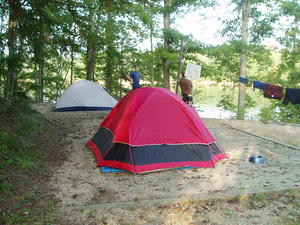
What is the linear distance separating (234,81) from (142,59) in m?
6.31

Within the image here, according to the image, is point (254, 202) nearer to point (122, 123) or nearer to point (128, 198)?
point (128, 198)

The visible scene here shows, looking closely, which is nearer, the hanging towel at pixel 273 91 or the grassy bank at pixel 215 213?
the grassy bank at pixel 215 213

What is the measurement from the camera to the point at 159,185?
4.34 meters

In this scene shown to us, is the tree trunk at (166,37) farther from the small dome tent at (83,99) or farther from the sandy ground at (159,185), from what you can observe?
the sandy ground at (159,185)

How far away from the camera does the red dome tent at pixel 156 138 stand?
194 inches

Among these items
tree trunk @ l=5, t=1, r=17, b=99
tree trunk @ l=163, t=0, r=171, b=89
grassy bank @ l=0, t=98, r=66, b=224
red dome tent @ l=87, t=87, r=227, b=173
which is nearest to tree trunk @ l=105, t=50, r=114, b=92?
tree trunk @ l=163, t=0, r=171, b=89

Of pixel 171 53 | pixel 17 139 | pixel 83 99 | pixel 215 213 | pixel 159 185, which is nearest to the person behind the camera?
pixel 215 213


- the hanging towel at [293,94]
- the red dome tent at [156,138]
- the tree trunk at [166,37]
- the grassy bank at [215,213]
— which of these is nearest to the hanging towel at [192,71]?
the hanging towel at [293,94]

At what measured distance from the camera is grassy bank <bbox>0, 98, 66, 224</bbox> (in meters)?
3.30

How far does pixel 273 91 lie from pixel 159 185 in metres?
7.18

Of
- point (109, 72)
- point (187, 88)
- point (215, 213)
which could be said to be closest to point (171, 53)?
point (109, 72)

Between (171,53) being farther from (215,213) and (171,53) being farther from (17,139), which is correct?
(215,213)

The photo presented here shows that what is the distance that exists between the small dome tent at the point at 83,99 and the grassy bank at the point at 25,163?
9.58 feet

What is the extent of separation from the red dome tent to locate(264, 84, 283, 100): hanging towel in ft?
16.9
